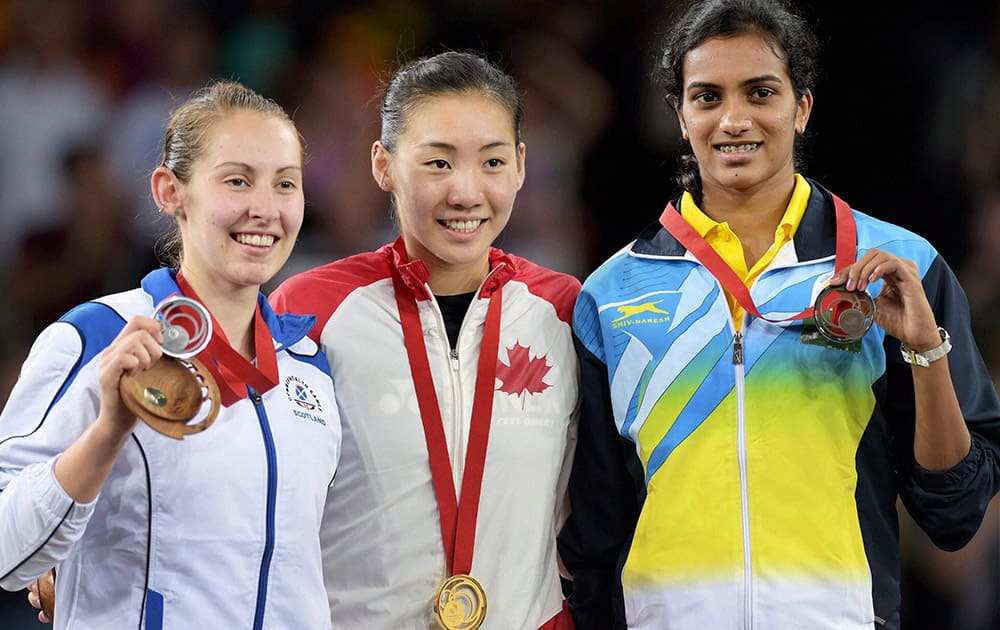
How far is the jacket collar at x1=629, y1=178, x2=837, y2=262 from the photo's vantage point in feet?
10.2

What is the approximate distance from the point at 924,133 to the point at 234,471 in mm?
4766

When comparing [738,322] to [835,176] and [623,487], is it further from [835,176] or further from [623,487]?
[835,176]

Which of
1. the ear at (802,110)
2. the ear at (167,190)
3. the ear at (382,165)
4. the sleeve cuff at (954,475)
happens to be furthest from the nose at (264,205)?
the sleeve cuff at (954,475)

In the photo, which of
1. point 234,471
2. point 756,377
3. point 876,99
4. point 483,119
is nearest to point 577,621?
point 756,377

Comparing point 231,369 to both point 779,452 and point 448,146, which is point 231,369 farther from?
point 779,452

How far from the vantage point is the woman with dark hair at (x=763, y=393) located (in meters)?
2.93

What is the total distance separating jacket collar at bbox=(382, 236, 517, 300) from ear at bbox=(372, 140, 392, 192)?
0.16m

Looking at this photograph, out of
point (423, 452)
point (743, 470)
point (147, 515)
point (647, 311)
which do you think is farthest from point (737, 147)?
point (147, 515)

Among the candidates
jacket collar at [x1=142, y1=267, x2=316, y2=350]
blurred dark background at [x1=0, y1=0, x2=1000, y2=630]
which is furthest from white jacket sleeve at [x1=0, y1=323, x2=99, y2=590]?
blurred dark background at [x1=0, y1=0, x2=1000, y2=630]

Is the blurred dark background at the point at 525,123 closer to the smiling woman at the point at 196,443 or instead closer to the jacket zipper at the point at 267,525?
the smiling woman at the point at 196,443

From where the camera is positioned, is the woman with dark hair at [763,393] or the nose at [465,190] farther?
the nose at [465,190]

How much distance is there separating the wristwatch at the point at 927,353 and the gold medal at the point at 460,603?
1.14 metres

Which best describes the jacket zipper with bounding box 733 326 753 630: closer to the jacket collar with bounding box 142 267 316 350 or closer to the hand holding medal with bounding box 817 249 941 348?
the hand holding medal with bounding box 817 249 941 348

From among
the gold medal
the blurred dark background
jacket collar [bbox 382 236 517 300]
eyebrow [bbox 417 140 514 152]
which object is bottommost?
the gold medal
